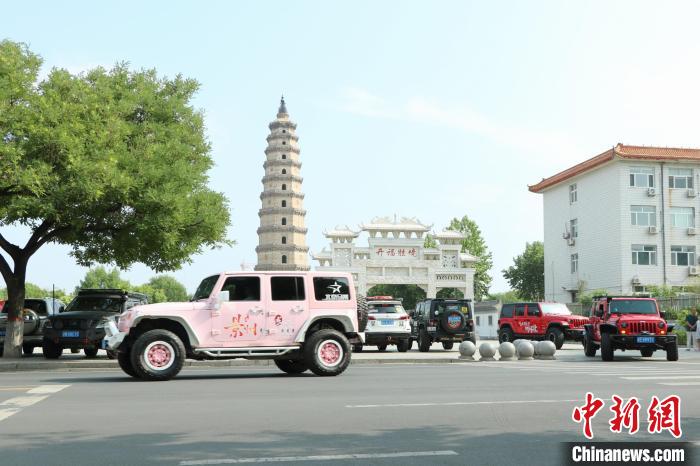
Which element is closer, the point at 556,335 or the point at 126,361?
the point at 126,361

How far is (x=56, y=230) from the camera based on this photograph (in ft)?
75.4

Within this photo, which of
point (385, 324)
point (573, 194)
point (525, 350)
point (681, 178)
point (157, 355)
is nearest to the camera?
point (157, 355)

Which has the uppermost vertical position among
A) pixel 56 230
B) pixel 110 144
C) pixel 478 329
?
pixel 110 144

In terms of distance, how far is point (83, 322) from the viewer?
23.0m

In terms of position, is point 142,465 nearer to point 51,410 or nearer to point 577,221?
point 51,410

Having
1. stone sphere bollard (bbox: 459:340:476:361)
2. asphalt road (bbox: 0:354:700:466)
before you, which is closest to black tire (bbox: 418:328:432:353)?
stone sphere bollard (bbox: 459:340:476:361)

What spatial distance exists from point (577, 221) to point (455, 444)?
57.5 m

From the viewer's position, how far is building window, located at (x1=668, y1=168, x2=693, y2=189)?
56250 millimetres

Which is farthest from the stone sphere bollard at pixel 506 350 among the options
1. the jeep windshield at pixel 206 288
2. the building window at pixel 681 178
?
the building window at pixel 681 178

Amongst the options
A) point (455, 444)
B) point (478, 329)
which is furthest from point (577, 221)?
point (455, 444)

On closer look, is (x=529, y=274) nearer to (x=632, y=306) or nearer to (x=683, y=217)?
(x=683, y=217)

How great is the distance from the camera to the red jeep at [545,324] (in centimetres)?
3256

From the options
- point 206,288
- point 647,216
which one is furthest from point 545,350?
point 647,216

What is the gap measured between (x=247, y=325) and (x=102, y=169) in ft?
22.7
